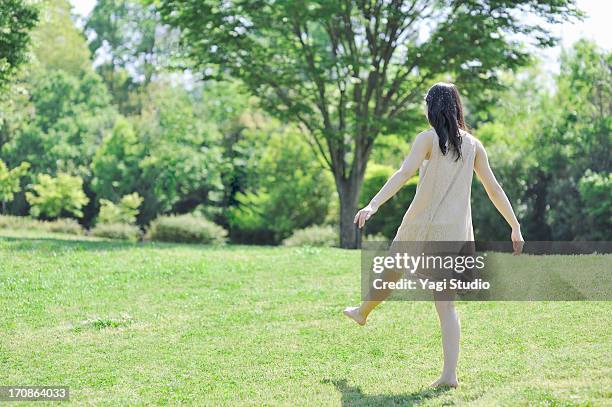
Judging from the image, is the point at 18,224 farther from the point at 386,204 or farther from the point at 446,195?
the point at 446,195

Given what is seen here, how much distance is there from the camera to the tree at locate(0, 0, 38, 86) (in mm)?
15828

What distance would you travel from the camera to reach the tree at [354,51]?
1698cm

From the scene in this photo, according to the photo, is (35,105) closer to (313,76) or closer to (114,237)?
(114,237)

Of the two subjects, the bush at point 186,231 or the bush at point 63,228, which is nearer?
the bush at point 186,231

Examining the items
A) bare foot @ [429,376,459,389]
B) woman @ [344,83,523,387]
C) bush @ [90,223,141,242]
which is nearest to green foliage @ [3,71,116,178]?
bush @ [90,223,141,242]

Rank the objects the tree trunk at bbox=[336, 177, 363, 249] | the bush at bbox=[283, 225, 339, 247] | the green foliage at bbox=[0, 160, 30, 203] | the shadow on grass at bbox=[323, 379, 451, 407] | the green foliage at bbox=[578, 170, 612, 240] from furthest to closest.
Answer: the green foliage at bbox=[0, 160, 30, 203], the bush at bbox=[283, 225, 339, 247], the tree trunk at bbox=[336, 177, 363, 249], the green foliage at bbox=[578, 170, 612, 240], the shadow on grass at bbox=[323, 379, 451, 407]

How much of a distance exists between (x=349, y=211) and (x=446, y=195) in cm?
1400

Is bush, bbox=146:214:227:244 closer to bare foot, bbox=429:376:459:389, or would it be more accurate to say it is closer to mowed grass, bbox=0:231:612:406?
mowed grass, bbox=0:231:612:406

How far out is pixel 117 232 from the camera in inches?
904

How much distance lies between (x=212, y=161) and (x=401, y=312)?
69.8 feet

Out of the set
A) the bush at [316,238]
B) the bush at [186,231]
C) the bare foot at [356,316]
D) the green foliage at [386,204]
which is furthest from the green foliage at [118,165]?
the bare foot at [356,316]

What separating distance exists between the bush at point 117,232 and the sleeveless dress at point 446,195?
60.1 feet

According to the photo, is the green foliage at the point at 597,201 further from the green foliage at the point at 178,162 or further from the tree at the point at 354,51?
the green foliage at the point at 178,162

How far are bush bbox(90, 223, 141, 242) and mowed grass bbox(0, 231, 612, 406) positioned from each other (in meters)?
11.4
